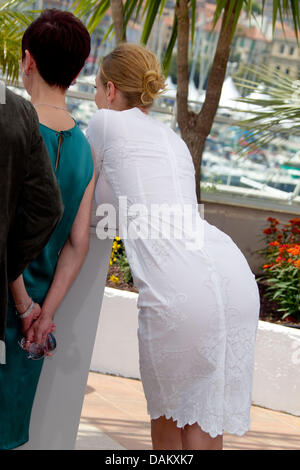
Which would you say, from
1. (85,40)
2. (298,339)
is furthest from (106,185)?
(298,339)

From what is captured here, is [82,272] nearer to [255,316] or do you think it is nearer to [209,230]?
[209,230]

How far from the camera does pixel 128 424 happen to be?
12.8ft

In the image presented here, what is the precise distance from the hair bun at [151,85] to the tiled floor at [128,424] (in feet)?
6.10

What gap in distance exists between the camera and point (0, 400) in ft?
6.22

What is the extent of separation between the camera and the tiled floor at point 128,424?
11.8 ft

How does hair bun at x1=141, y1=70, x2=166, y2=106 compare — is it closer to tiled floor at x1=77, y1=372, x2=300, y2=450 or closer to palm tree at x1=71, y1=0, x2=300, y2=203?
tiled floor at x1=77, y1=372, x2=300, y2=450

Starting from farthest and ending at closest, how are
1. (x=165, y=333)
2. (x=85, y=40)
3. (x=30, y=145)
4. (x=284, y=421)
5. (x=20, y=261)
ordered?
(x=284, y=421) < (x=165, y=333) < (x=85, y=40) < (x=20, y=261) < (x=30, y=145)

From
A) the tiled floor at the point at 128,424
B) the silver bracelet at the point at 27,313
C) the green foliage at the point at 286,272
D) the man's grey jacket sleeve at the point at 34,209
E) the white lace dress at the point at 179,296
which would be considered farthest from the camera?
the green foliage at the point at 286,272

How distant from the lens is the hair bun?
2.15 meters

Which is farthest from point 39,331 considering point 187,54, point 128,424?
point 187,54

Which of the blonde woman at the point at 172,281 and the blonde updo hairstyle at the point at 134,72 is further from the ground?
the blonde updo hairstyle at the point at 134,72

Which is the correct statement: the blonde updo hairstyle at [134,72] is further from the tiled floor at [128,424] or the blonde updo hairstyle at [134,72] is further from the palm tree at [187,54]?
the palm tree at [187,54]

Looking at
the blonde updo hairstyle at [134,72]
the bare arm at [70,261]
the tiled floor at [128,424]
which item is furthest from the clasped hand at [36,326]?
the tiled floor at [128,424]

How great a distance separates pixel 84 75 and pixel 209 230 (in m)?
5.09
